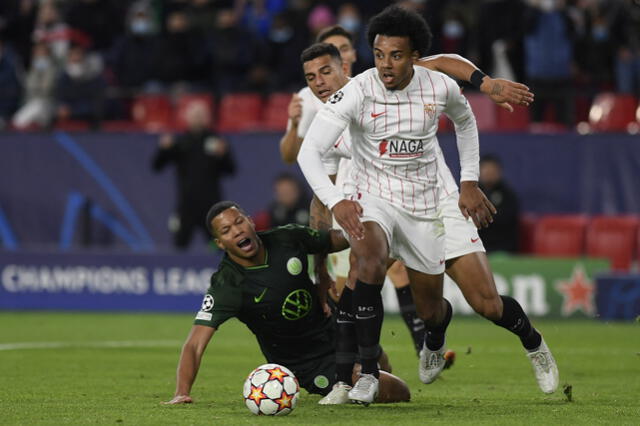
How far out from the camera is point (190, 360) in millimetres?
7527

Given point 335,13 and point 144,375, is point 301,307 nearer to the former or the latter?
point 144,375

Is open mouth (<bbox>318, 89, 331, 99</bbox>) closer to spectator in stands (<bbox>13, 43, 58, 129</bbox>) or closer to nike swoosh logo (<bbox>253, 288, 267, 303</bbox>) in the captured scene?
nike swoosh logo (<bbox>253, 288, 267, 303</bbox>)

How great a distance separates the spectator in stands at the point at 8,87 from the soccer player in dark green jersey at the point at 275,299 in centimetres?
1193

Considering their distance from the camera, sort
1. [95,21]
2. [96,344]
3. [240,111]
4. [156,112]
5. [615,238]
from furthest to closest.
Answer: [95,21], [156,112], [240,111], [615,238], [96,344]

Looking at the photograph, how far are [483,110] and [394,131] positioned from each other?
9767 mm

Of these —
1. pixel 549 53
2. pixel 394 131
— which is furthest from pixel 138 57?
pixel 394 131

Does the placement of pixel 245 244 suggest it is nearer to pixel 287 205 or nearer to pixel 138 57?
pixel 287 205

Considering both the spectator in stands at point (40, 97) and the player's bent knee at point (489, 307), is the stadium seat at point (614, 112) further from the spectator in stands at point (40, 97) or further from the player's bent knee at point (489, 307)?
the player's bent knee at point (489, 307)

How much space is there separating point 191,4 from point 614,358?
1061cm

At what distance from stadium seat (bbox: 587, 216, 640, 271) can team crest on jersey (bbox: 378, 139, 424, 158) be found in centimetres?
902

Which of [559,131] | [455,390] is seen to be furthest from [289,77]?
[455,390]

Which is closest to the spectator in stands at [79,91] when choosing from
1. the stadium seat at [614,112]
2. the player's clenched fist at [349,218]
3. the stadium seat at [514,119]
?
the stadium seat at [514,119]

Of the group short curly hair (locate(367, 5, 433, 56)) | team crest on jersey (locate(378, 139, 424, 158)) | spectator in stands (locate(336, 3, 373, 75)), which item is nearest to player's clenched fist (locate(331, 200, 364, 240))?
team crest on jersey (locate(378, 139, 424, 158))

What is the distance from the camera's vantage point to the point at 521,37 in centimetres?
1728
